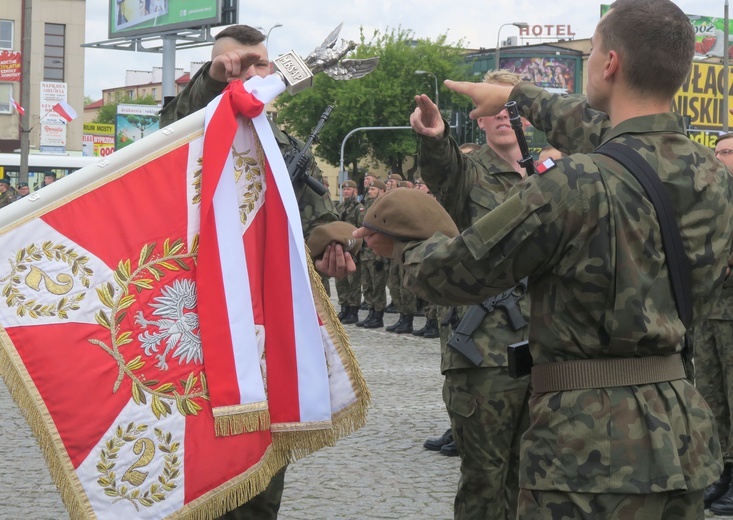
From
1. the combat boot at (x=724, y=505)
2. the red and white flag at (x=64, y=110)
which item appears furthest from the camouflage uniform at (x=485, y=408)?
the red and white flag at (x=64, y=110)

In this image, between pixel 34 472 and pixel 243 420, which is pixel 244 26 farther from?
pixel 34 472

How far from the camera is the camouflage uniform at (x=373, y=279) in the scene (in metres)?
16.8

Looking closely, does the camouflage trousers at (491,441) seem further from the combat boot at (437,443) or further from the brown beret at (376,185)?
the brown beret at (376,185)

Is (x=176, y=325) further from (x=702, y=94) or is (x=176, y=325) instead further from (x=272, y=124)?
(x=702, y=94)

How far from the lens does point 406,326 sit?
15.8 meters

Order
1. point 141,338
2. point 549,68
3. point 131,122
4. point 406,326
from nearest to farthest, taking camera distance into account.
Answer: point 141,338 < point 406,326 < point 131,122 < point 549,68

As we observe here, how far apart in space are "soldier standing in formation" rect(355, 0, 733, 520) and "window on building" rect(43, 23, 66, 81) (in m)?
63.7

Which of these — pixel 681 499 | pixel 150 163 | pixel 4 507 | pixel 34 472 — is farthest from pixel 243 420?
pixel 34 472

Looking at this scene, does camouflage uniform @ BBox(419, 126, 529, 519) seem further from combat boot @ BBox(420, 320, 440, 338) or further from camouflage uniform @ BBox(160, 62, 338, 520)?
combat boot @ BBox(420, 320, 440, 338)

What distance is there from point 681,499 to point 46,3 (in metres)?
64.1

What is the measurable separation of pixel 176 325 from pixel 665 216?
1.64 metres

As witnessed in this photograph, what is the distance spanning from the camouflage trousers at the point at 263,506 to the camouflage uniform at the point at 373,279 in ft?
41.8

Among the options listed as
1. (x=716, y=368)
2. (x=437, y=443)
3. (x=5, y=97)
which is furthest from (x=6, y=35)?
(x=716, y=368)

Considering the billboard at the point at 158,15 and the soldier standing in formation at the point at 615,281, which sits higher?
the billboard at the point at 158,15
